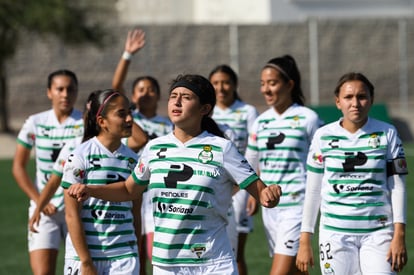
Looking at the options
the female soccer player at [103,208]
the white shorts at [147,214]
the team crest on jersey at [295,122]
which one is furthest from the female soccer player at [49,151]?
the team crest on jersey at [295,122]

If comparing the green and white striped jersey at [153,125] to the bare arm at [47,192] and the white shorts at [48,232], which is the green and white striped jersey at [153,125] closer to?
the white shorts at [48,232]

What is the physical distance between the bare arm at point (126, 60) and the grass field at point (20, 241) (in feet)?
8.81

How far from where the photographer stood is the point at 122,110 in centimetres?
738

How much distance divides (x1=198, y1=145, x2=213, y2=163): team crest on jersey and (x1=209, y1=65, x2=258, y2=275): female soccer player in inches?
152

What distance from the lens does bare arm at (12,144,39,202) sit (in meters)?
9.04

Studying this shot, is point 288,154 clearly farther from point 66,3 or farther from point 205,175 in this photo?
point 66,3

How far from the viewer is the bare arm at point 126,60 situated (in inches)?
376

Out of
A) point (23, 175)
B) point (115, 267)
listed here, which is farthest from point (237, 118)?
point (115, 267)

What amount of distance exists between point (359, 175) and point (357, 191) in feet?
0.36

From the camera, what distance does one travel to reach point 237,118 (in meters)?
10.4

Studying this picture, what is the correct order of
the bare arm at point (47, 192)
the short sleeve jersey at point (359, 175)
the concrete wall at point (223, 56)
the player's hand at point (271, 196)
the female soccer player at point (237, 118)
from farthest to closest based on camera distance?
the concrete wall at point (223, 56)
the female soccer player at point (237, 118)
the bare arm at point (47, 192)
the short sleeve jersey at point (359, 175)
the player's hand at point (271, 196)

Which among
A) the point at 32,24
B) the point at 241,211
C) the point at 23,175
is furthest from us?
the point at 32,24

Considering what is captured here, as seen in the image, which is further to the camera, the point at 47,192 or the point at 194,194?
the point at 47,192

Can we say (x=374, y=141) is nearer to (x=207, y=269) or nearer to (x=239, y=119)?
(x=207, y=269)
